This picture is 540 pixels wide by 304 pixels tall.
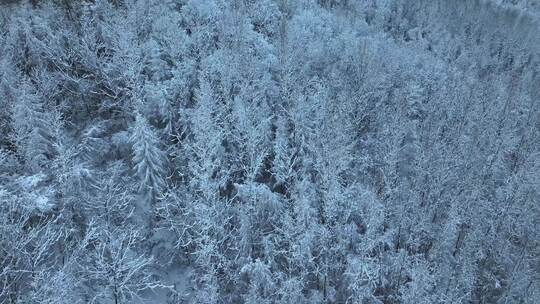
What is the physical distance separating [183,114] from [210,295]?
9993 millimetres

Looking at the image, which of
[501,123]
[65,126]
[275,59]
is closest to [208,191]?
[65,126]

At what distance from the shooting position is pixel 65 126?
22641 millimetres

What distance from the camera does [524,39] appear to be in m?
66.7

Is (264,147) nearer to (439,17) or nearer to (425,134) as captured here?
(425,134)

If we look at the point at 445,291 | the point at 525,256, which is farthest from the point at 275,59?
the point at 525,256

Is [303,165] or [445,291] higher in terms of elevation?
[303,165]

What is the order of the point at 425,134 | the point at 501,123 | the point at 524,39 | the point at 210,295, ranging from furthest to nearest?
1. the point at 524,39
2. the point at 501,123
3. the point at 425,134
4. the point at 210,295

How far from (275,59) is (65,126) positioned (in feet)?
50.5

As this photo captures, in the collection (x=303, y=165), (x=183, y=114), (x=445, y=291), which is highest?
(x=183, y=114)

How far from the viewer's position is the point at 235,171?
2170 cm

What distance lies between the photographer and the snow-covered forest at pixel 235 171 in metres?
17.4

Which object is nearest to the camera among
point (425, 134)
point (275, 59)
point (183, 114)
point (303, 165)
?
point (183, 114)

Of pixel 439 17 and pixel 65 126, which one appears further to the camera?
pixel 439 17

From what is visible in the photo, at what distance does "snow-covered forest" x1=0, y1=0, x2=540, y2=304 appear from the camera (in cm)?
1742
